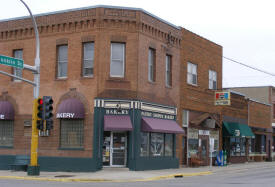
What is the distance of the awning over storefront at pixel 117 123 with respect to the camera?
25781 mm

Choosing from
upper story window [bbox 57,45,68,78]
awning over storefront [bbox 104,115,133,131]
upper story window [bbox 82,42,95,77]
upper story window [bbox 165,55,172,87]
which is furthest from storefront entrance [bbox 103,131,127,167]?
upper story window [bbox 165,55,172,87]

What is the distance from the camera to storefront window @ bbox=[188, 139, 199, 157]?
32.7 meters

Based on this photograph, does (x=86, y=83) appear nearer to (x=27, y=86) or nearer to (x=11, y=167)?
(x=27, y=86)

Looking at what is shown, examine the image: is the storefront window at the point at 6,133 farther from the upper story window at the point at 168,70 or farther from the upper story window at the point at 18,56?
the upper story window at the point at 168,70

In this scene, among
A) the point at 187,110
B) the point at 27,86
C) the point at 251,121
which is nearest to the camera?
the point at 27,86

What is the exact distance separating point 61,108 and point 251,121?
72.9ft

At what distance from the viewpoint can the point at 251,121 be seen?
42.9 m

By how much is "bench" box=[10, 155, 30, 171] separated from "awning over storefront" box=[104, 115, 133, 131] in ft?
17.9

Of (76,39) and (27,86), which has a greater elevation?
(76,39)

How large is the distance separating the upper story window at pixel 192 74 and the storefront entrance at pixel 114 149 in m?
8.43

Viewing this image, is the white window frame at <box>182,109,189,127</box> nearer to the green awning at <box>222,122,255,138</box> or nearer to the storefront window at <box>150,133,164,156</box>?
the storefront window at <box>150,133,164,156</box>

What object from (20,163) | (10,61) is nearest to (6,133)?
(20,163)

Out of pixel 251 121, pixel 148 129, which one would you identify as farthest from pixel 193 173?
pixel 251 121

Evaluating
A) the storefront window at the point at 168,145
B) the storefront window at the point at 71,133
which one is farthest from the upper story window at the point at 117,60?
the storefront window at the point at 168,145
